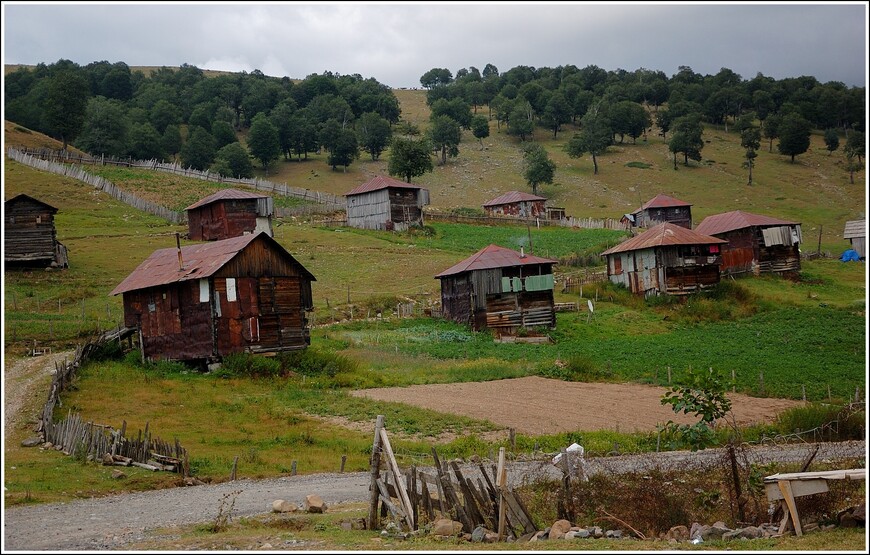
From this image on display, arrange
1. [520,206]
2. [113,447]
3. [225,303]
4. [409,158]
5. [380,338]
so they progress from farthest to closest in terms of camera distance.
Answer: [409,158] → [520,206] → [380,338] → [225,303] → [113,447]

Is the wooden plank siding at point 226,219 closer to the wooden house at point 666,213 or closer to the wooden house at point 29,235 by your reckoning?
the wooden house at point 29,235

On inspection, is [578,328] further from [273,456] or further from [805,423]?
[273,456]

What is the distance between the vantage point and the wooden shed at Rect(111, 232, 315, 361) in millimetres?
43750

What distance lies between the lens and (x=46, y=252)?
60.1 m

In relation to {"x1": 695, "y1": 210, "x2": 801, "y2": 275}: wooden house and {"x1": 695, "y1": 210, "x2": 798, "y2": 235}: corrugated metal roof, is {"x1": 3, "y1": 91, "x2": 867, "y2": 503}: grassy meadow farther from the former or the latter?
{"x1": 695, "y1": 210, "x2": 798, "y2": 235}: corrugated metal roof

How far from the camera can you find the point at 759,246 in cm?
6806

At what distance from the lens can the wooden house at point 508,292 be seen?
5600 cm

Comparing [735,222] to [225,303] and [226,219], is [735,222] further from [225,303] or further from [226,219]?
[225,303]

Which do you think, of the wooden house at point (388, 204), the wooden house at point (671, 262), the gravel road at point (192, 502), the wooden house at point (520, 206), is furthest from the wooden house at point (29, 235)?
the wooden house at point (520, 206)

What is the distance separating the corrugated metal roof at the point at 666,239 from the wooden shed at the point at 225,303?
84.9ft

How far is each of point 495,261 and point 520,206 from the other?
39.3 m

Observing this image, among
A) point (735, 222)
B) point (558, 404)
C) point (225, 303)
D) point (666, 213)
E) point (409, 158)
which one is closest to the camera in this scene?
point (558, 404)

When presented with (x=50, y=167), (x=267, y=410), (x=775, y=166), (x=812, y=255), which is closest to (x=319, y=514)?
→ (x=267, y=410)

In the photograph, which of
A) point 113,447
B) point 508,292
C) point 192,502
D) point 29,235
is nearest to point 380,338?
point 508,292
